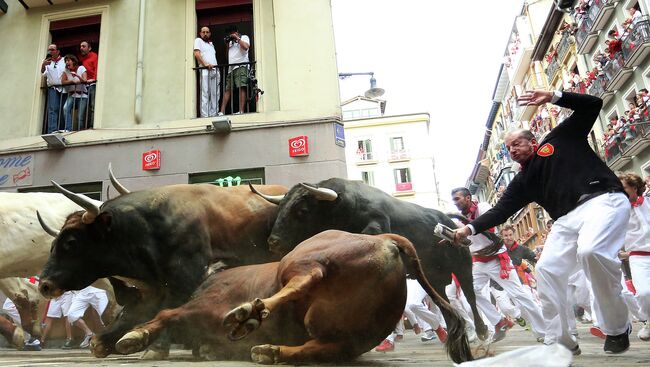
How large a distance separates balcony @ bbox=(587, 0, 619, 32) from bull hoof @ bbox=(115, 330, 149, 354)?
28.6 m

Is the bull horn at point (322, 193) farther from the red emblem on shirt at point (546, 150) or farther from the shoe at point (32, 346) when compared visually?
the shoe at point (32, 346)

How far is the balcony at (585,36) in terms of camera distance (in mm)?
28345

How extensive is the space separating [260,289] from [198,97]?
29.2 feet

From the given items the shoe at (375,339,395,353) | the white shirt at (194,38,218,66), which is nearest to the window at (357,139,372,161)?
the white shirt at (194,38,218,66)

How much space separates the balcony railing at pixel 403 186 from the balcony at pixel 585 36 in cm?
2496

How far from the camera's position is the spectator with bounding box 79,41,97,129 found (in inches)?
472

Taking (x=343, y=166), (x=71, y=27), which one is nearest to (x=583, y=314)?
(x=343, y=166)

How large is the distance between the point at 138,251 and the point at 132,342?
130 centimetres

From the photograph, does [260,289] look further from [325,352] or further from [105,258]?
[105,258]

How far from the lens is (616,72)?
1013 inches

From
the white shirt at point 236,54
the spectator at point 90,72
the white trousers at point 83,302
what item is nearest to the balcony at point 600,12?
the white shirt at point 236,54

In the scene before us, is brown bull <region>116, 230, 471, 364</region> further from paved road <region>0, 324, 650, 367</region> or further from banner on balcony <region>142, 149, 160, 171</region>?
banner on balcony <region>142, 149, 160, 171</region>

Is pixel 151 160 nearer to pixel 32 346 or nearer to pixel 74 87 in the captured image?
pixel 74 87

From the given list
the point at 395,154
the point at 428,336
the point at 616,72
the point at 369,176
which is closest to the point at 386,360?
the point at 428,336
